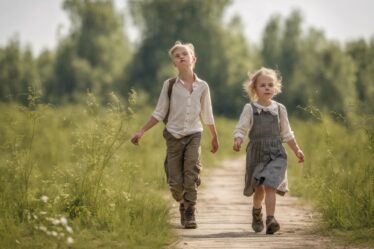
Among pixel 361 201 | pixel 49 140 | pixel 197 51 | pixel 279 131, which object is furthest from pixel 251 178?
pixel 197 51

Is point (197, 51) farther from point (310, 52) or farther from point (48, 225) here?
point (48, 225)

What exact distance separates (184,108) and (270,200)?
4.32 ft

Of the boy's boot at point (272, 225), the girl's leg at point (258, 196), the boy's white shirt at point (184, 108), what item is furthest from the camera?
the boy's white shirt at point (184, 108)

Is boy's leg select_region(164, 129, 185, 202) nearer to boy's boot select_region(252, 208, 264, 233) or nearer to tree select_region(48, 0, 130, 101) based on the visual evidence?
boy's boot select_region(252, 208, 264, 233)

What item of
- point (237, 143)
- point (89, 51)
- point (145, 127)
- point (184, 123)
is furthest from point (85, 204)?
point (89, 51)

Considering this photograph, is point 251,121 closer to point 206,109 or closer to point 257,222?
point 206,109

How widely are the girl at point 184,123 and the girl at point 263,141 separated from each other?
0.44 m

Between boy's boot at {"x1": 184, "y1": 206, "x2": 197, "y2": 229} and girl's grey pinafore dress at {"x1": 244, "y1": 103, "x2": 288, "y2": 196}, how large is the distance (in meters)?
0.60

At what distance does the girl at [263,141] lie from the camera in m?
7.32

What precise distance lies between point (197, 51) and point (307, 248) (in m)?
51.1

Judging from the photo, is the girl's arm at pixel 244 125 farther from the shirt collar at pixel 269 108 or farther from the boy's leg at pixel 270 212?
the boy's leg at pixel 270 212

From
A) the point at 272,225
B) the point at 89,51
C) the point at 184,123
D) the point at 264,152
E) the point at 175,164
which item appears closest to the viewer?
the point at 272,225

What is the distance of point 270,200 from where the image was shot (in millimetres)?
7191

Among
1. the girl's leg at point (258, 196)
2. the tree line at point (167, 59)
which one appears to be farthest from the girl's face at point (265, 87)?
the tree line at point (167, 59)
